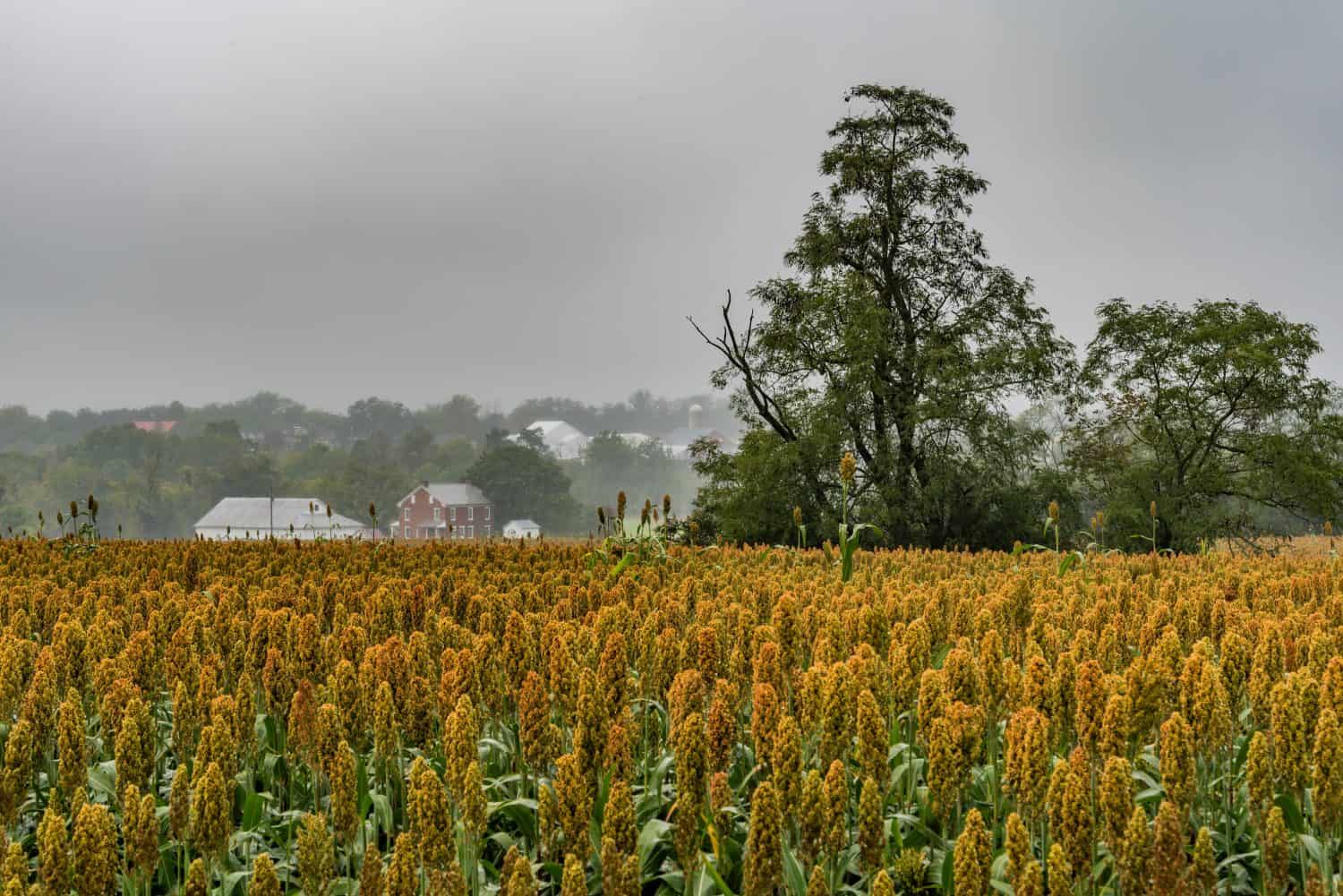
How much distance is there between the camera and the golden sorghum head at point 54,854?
2.47m

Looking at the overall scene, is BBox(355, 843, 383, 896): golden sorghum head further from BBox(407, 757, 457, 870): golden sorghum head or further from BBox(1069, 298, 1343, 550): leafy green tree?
BBox(1069, 298, 1343, 550): leafy green tree

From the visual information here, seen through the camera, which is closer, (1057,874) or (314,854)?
(1057,874)

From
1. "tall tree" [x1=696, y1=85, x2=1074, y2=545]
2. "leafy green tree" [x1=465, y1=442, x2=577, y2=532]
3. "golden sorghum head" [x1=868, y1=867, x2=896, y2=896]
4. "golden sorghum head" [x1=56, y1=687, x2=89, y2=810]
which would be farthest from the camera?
"leafy green tree" [x1=465, y1=442, x2=577, y2=532]

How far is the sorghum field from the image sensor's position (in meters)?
2.40

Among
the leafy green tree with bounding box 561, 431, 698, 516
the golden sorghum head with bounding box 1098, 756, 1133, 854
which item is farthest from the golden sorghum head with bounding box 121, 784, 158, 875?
the leafy green tree with bounding box 561, 431, 698, 516

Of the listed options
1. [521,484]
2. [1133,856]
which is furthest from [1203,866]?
[521,484]

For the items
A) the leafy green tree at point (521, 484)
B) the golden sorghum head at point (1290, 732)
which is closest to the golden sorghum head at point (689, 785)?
the golden sorghum head at point (1290, 732)

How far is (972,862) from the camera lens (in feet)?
7.11

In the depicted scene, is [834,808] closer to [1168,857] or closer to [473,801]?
[1168,857]

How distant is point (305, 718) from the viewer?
10.6 feet

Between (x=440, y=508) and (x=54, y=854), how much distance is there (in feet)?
347

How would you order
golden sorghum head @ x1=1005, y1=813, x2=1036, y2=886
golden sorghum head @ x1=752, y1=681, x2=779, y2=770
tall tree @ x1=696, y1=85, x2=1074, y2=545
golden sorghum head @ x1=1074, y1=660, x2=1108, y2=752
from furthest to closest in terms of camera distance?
tall tree @ x1=696, y1=85, x2=1074, y2=545 < golden sorghum head @ x1=1074, y1=660, x2=1108, y2=752 < golden sorghum head @ x1=752, y1=681, x2=779, y2=770 < golden sorghum head @ x1=1005, y1=813, x2=1036, y2=886

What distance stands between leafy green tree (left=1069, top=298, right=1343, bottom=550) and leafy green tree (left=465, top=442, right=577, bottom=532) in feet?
220

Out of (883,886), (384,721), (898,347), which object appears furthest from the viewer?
(898,347)
